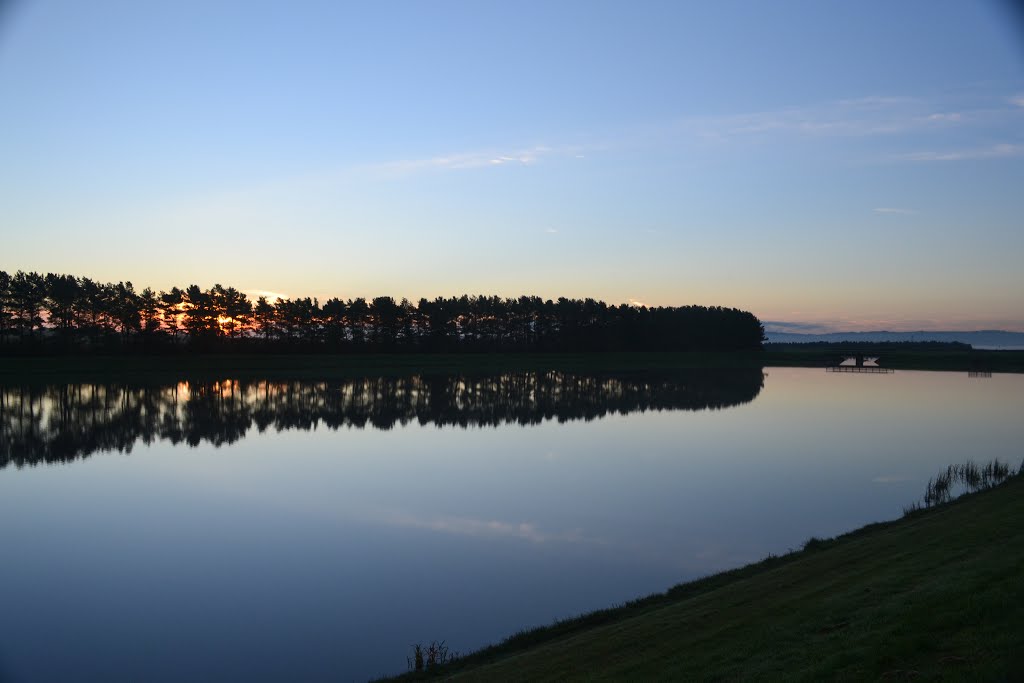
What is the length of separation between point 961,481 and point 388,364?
88.1 metres

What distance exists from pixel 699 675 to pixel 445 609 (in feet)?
19.4

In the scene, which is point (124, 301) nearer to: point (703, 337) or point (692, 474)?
point (692, 474)

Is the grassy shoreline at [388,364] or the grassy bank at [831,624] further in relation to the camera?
the grassy shoreline at [388,364]

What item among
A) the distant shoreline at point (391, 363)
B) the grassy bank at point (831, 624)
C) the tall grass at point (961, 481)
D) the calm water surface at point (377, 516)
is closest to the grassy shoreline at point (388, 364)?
the distant shoreline at point (391, 363)

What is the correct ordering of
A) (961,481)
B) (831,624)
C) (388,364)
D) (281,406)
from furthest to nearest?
(388,364), (281,406), (961,481), (831,624)

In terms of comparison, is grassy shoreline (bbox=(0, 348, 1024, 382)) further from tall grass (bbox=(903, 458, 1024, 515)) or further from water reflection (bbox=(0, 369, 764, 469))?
tall grass (bbox=(903, 458, 1024, 515))

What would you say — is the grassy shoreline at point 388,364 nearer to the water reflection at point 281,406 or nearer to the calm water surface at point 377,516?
the water reflection at point 281,406

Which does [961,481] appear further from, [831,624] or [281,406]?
[281,406]

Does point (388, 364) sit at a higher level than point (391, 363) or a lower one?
lower

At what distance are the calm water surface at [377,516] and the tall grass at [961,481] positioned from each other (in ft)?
2.33

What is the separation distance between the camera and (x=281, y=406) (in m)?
48.0

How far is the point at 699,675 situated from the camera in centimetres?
780

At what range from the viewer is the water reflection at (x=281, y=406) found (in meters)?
33.4

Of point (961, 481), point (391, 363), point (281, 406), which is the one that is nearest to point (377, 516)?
point (961, 481)
